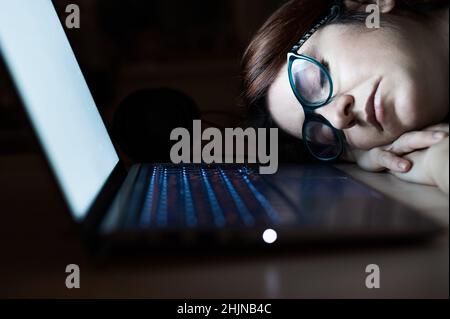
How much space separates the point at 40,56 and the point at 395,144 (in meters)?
0.41

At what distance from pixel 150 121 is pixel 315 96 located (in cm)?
26

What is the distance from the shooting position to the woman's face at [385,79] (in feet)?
1.67

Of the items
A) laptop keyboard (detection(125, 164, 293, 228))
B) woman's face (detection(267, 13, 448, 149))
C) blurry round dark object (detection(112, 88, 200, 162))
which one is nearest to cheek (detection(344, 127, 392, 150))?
woman's face (detection(267, 13, 448, 149))

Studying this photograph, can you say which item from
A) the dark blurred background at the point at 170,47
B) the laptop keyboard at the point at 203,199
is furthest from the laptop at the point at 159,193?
the dark blurred background at the point at 170,47

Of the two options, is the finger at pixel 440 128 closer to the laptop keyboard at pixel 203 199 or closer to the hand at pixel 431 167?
the hand at pixel 431 167

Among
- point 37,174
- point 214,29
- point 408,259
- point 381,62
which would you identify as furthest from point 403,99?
point 37,174

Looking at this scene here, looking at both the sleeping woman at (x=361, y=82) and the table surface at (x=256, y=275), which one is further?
the sleeping woman at (x=361, y=82)

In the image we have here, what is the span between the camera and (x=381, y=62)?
20.3 inches

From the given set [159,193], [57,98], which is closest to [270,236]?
[159,193]

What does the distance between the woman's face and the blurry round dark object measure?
23cm

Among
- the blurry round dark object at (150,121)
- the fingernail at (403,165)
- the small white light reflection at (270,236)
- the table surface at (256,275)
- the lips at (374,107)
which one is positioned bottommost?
the table surface at (256,275)

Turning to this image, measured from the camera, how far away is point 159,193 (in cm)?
49

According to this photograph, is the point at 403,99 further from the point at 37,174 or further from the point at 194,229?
the point at 37,174

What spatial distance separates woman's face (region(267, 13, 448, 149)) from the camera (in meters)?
0.51
